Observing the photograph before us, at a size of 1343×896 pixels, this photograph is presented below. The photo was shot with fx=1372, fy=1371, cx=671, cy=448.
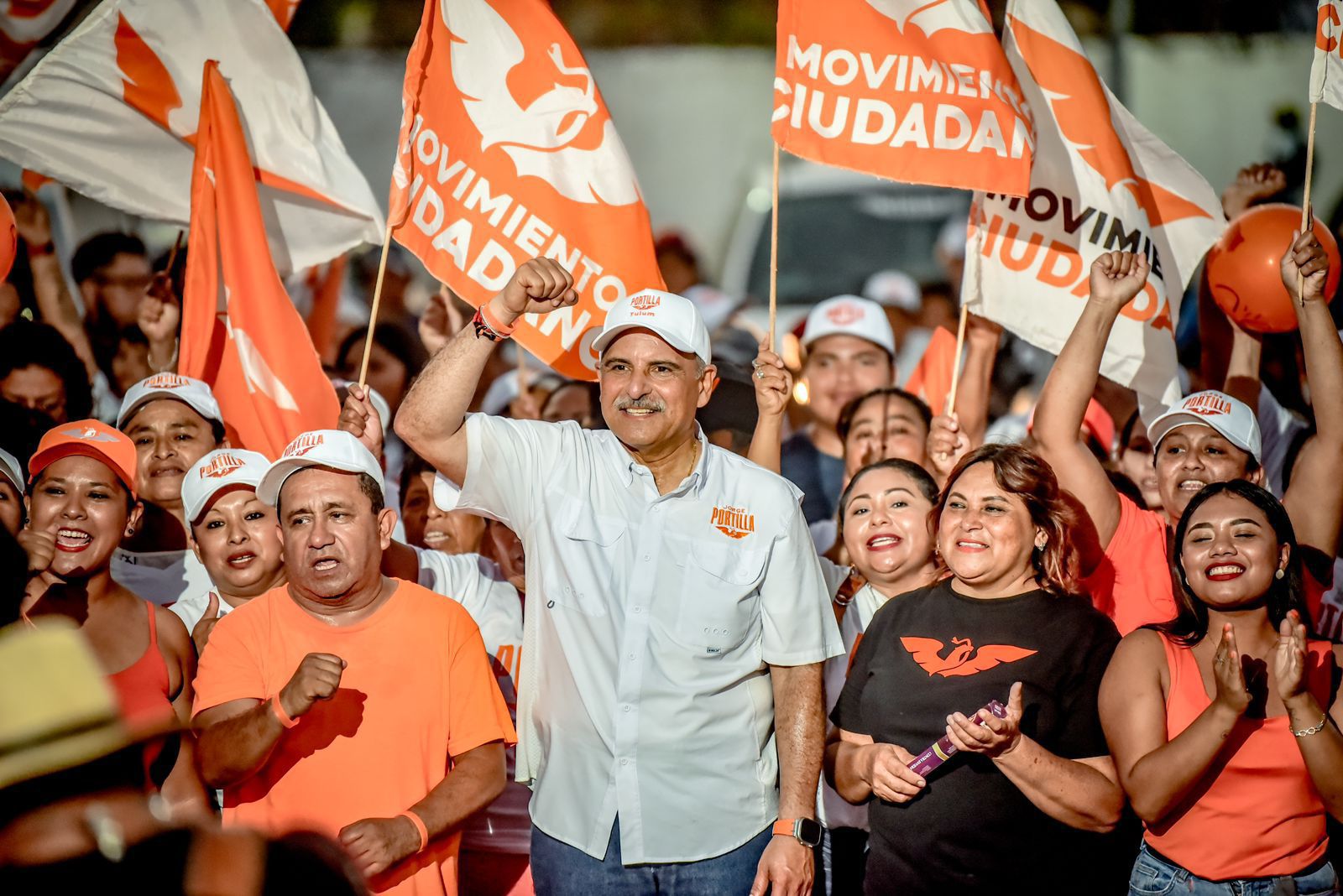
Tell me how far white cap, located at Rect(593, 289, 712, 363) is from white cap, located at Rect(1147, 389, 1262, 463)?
5.80 ft

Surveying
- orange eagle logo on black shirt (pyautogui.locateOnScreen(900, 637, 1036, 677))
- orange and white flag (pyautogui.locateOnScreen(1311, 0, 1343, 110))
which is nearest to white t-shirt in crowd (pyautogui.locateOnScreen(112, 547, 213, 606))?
orange eagle logo on black shirt (pyautogui.locateOnScreen(900, 637, 1036, 677))

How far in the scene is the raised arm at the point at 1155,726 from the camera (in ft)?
11.5

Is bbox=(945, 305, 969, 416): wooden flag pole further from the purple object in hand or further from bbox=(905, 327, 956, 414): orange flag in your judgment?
the purple object in hand

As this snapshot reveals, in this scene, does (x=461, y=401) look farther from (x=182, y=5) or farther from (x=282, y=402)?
(x=182, y=5)

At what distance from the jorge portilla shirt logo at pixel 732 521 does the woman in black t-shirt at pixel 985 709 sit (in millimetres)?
522

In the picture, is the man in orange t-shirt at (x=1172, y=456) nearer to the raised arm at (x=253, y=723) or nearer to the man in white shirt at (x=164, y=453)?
the raised arm at (x=253, y=723)

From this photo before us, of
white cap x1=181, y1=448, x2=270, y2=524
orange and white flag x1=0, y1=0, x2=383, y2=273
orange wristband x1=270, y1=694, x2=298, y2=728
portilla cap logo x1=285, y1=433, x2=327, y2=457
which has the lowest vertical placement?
orange wristband x1=270, y1=694, x2=298, y2=728

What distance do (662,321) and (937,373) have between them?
2.93m

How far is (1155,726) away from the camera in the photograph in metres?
3.70

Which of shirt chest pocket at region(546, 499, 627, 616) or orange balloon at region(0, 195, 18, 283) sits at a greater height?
orange balloon at region(0, 195, 18, 283)

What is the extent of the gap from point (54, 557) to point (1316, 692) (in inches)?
144

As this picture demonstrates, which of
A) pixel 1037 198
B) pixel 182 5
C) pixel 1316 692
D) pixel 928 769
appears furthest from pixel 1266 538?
pixel 182 5

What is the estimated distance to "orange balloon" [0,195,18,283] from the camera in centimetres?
504

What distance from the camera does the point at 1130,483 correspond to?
538cm
